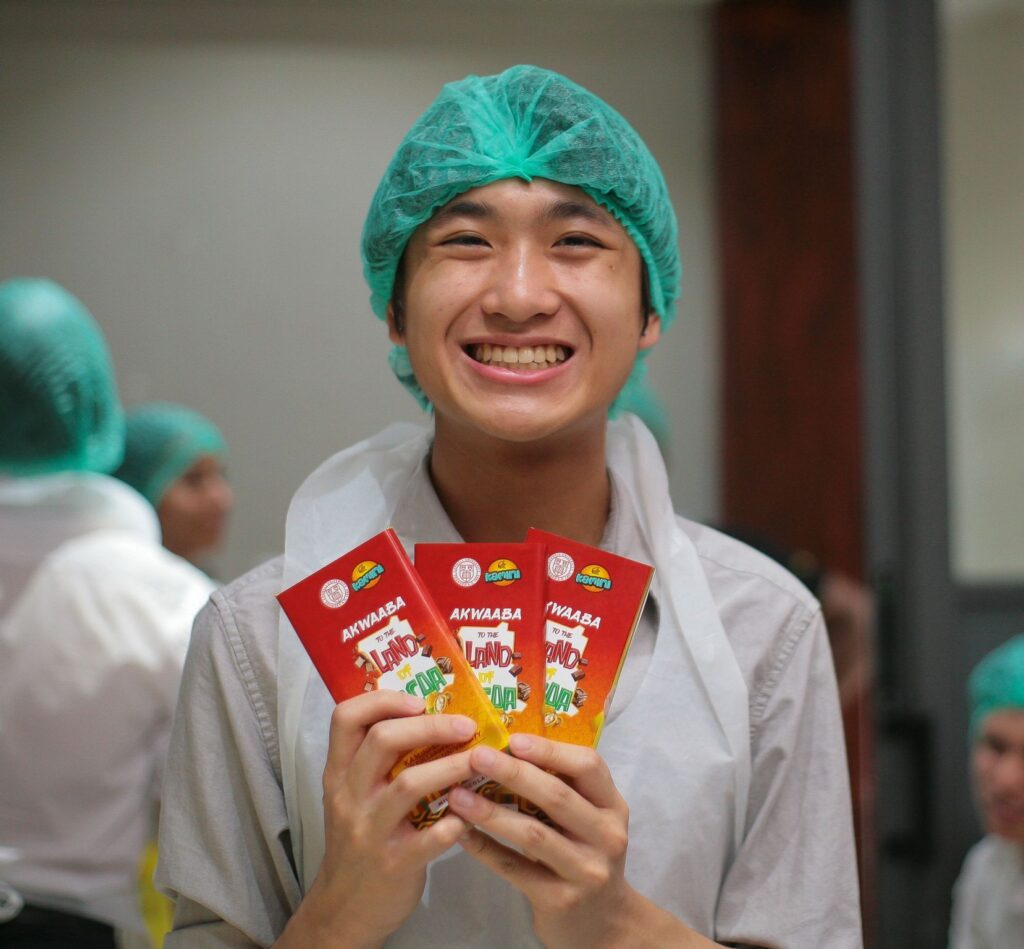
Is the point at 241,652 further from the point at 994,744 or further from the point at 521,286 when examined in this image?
the point at 994,744

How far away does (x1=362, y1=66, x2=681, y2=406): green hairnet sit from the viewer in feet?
3.39

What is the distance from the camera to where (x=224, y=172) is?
1.41 meters

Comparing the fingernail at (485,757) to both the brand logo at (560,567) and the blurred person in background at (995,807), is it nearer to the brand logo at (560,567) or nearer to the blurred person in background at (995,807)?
the brand logo at (560,567)

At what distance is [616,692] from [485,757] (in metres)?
0.26

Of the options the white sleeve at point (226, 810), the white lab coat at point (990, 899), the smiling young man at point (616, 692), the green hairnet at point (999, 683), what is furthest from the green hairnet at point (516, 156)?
the green hairnet at point (999, 683)

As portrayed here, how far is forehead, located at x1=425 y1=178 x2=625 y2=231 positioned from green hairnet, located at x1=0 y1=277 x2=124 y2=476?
0.55 meters

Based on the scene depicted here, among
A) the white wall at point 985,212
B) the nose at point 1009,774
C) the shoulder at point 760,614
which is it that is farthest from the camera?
the white wall at point 985,212

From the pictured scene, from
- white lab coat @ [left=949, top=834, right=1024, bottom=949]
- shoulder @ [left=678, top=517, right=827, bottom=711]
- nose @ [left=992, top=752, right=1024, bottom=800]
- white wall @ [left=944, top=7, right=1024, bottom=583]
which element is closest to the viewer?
shoulder @ [left=678, top=517, right=827, bottom=711]

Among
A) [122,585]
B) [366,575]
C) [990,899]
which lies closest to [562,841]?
[366,575]

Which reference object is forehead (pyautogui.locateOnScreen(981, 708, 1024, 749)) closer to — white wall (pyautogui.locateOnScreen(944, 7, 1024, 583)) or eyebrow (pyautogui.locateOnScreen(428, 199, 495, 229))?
white wall (pyautogui.locateOnScreen(944, 7, 1024, 583))

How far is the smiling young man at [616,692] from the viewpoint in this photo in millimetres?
1029

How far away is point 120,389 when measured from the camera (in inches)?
55.2

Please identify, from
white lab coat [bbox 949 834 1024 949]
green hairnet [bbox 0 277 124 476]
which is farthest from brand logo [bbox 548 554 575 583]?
white lab coat [bbox 949 834 1024 949]

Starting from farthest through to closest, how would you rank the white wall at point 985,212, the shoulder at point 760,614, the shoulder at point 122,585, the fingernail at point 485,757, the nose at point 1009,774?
the white wall at point 985,212
the nose at point 1009,774
the shoulder at point 122,585
the shoulder at point 760,614
the fingernail at point 485,757
